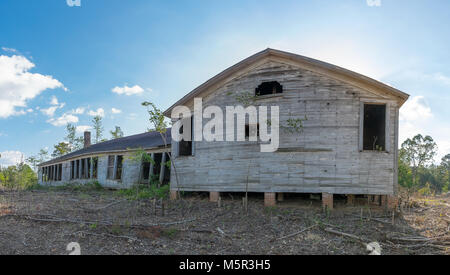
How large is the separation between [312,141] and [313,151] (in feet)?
1.11

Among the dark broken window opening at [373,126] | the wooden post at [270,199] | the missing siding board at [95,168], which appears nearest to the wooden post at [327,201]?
the wooden post at [270,199]

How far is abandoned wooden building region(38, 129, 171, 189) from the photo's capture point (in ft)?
56.5

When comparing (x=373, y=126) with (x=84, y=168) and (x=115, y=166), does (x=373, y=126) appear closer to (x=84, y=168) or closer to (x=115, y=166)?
(x=115, y=166)

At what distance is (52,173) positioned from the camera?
3055cm

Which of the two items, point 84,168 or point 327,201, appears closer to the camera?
point 327,201

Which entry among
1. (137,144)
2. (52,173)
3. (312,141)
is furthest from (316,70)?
(52,173)

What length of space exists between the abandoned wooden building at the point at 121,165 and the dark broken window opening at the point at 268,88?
4.99m

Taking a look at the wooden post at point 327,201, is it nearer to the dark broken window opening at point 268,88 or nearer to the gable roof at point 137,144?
the dark broken window opening at point 268,88

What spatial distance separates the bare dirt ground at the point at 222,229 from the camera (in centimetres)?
750

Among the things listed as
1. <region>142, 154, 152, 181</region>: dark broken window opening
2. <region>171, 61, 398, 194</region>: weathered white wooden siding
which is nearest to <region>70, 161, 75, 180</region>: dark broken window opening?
<region>142, 154, 152, 181</region>: dark broken window opening

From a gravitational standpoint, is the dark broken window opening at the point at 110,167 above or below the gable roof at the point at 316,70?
below

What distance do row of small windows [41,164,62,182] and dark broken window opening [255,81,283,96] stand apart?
913 inches
